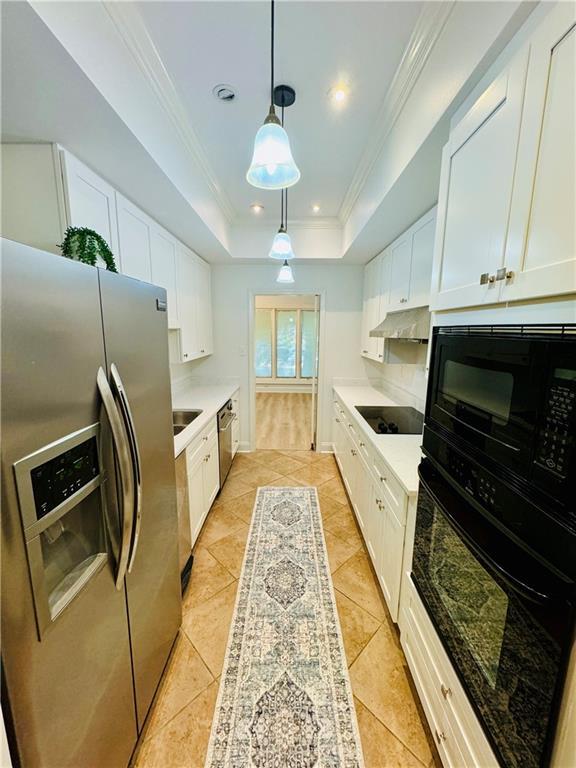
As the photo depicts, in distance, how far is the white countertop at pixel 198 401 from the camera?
7.10 feet

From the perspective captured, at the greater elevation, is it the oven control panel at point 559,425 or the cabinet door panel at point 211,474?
the oven control panel at point 559,425

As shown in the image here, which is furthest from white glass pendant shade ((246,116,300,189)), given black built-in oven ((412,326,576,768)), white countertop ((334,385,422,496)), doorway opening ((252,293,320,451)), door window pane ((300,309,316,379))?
door window pane ((300,309,316,379))

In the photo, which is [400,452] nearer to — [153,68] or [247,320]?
[153,68]

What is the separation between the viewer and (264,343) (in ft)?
26.8

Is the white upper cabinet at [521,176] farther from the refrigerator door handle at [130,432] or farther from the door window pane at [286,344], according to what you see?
the door window pane at [286,344]

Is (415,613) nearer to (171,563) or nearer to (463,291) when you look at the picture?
(171,563)

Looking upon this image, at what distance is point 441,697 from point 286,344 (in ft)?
24.2

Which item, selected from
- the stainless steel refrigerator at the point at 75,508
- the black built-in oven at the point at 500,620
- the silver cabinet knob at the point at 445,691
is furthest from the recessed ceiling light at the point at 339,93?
the silver cabinet knob at the point at 445,691

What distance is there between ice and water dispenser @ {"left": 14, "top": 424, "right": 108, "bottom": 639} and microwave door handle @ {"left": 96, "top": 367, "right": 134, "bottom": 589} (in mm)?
55

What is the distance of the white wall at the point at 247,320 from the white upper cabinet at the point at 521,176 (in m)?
2.90

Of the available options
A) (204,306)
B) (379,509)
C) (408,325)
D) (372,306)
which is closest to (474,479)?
(379,509)

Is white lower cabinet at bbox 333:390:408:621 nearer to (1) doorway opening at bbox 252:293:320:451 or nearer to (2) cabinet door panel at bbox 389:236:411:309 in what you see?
(2) cabinet door panel at bbox 389:236:411:309

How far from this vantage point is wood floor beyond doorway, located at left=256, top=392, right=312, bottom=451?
15.3 ft

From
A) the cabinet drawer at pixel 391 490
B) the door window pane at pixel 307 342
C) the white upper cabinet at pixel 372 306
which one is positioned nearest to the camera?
the cabinet drawer at pixel 391 490
